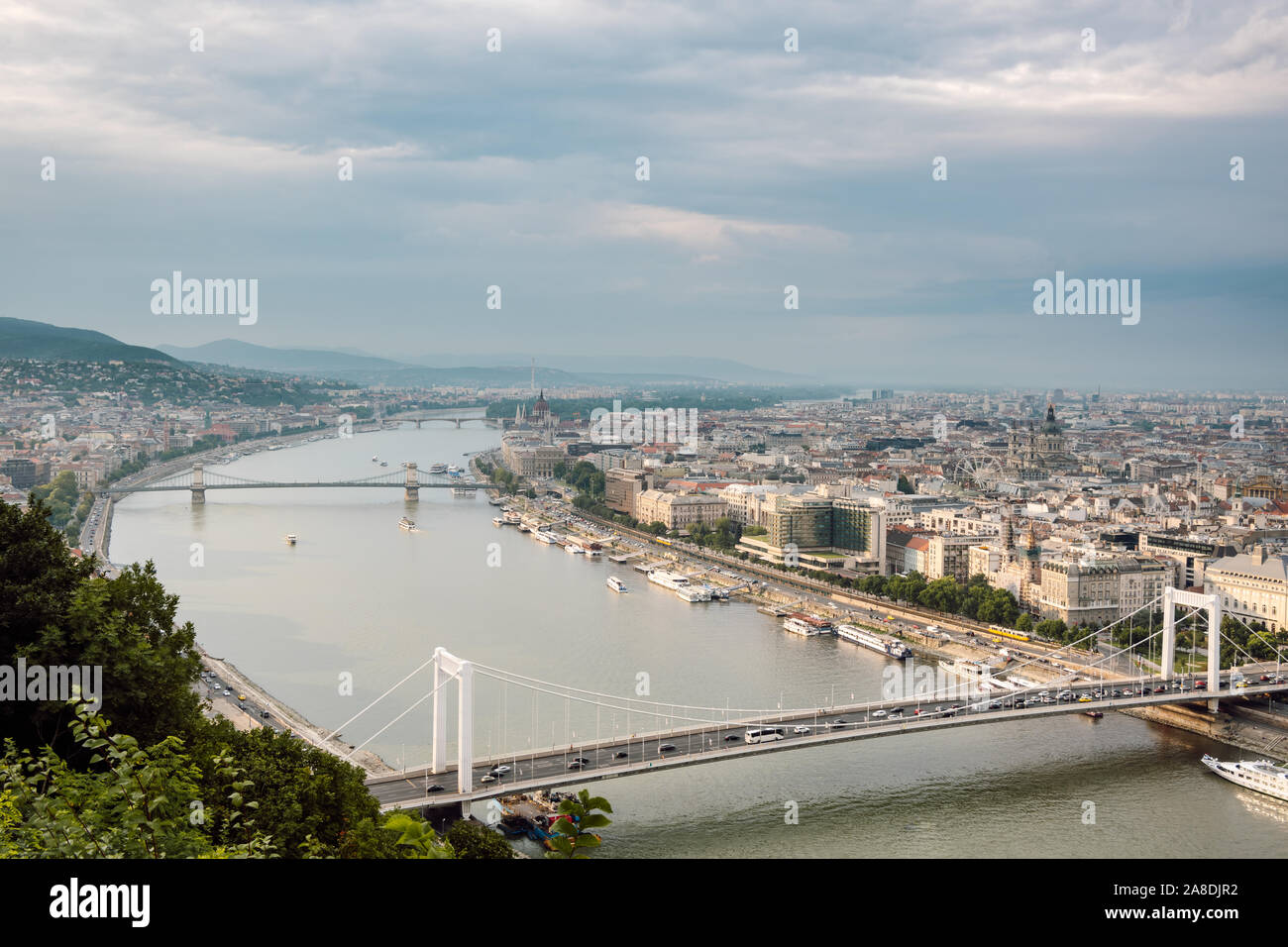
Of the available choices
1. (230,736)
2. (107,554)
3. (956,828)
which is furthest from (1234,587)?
(107,554)

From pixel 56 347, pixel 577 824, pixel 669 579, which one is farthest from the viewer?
pixel 56 347

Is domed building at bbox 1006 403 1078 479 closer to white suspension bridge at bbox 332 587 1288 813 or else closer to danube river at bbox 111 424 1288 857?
danube river at bbox 111 424 1288 857

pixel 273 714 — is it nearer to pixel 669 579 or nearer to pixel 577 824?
pixel 669 579

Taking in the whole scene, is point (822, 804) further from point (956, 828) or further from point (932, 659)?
point (932, 659)

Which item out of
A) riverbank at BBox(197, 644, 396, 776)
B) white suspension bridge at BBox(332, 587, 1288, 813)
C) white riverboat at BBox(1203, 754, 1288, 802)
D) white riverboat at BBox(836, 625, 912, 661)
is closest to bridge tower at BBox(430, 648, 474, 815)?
white suspension bridge at BBox(332, 587, 1288, 813)

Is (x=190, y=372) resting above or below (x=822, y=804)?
above
